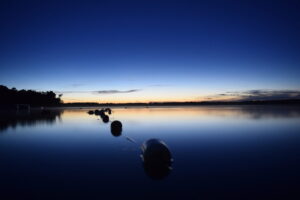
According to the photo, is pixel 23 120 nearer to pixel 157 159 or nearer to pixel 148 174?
pixel 148 174

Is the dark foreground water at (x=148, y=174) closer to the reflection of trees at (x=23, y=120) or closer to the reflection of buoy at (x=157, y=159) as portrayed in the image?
the reflection of buoy at (x=157, y=159)

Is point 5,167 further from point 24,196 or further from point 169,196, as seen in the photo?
point 169,196

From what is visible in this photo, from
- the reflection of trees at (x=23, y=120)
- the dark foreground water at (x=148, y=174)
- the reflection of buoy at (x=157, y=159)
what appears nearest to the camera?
the dark foreground water at (x=148, y=174)

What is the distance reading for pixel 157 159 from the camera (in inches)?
779

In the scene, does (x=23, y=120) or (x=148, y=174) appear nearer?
(x=148, y=174)

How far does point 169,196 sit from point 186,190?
5.57 ft

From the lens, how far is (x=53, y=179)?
62.4ft

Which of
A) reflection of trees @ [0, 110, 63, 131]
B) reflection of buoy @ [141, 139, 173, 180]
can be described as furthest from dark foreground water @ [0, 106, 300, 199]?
reflection of trees @ [0, 110, 63, 131]

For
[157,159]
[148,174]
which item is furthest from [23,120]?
[157,159]

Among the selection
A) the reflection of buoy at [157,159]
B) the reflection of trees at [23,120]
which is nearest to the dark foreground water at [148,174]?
the reflection of buoy at [157,159]

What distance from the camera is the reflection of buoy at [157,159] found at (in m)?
19.6

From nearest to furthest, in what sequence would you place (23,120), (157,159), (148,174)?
(157,159), (148,174), (23,120)

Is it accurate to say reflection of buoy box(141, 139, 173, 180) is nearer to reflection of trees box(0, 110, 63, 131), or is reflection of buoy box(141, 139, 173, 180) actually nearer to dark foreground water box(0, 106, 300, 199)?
dark foreground water box(0, 106, 300, 199)

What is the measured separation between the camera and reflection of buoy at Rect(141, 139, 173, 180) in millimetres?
19641
